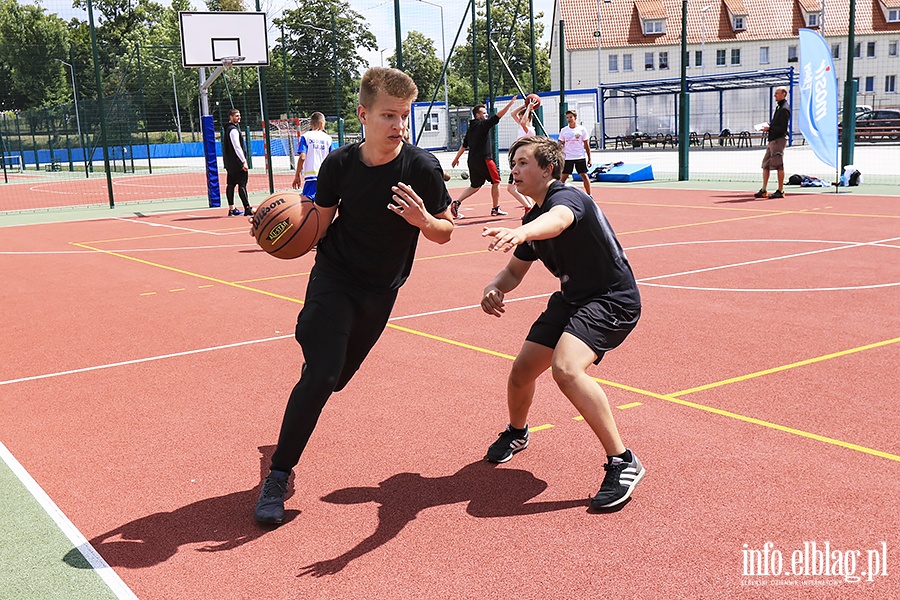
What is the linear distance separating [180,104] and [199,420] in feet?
171

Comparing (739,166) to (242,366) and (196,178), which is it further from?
(242,366)

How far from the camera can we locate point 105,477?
4.56 m

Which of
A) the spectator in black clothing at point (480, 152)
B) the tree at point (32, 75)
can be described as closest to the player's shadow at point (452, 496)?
the spectator in black clothing at point (480, 152)

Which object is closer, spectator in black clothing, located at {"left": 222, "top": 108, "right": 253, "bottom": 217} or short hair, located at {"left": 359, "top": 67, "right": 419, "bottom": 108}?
short hair, located at {"left": 359, "top": 67, "right": 419, "bottom": 108}

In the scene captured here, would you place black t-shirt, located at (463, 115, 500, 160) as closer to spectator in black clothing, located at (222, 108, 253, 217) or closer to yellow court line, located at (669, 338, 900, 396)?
spectator in black clothing, located at (222, 108, 253, 217)

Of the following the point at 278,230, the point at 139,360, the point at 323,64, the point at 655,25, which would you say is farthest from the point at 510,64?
the point at 278,230

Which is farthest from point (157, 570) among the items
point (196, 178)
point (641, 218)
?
point (196, 178)

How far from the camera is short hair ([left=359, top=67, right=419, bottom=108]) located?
4039 millimetres

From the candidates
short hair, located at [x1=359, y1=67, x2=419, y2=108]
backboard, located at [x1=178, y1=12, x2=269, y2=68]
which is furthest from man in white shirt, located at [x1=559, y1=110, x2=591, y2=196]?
short hair, located at [x1=359, y1=67, x2=419, y2=108]

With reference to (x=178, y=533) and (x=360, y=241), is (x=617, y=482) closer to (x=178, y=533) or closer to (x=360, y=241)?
(x=360, y=241)


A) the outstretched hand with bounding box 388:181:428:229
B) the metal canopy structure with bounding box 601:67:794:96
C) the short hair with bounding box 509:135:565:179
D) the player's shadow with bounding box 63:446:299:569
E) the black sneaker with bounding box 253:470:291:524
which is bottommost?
the player's shadow with bounding box 63:446:299:569

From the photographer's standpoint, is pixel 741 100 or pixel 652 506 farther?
pixel 741 100

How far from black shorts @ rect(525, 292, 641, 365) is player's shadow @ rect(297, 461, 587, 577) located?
0.67m

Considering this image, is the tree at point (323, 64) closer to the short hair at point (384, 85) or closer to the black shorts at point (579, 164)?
the black shorts at point (579, 164)
